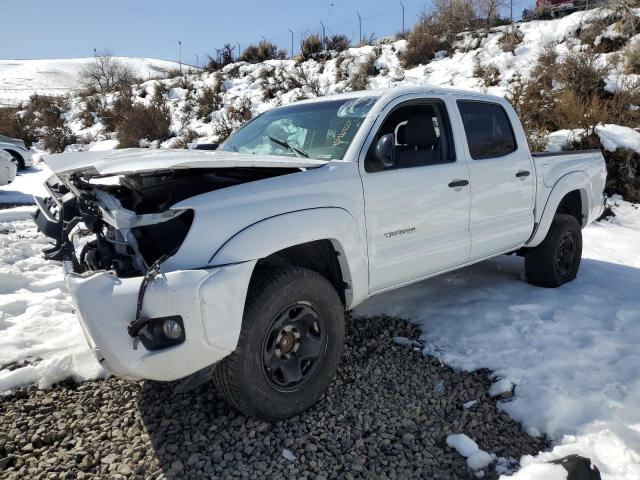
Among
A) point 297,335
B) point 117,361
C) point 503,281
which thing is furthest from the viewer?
point 503,281

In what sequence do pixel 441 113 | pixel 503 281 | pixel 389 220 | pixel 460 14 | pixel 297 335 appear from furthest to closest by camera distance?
pixel 460 14
pixel 503 281
pixel 441 113
pixel 389 220
pixel 297 335

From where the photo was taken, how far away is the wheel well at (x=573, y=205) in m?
5.29

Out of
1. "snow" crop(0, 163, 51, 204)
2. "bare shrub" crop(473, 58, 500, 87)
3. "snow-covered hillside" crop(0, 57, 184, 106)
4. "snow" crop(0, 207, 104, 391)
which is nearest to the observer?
"snow" crop(0, 207, 104, 391)

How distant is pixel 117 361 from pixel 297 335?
3.25ft

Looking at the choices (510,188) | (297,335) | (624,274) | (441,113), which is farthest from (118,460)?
(624,274)

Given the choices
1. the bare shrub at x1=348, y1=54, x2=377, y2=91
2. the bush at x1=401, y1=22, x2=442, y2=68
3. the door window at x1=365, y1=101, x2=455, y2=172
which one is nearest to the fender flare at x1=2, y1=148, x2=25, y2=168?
the bare shrub at x1=348, y1=54, x2=377, y2=91

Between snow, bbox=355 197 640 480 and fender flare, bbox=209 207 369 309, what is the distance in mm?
1105

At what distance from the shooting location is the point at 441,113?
386cm

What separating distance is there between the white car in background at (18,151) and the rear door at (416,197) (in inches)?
522

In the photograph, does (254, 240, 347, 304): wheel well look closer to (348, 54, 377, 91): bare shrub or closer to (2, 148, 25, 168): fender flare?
(2, 148, 25, 168): fender flare

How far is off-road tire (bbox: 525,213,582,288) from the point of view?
191 inches

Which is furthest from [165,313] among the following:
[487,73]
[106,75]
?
[106,75]

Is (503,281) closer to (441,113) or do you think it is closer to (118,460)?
(441,113)

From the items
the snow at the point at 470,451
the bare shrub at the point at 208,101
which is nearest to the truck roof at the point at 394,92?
the snow at the point at 470,451
